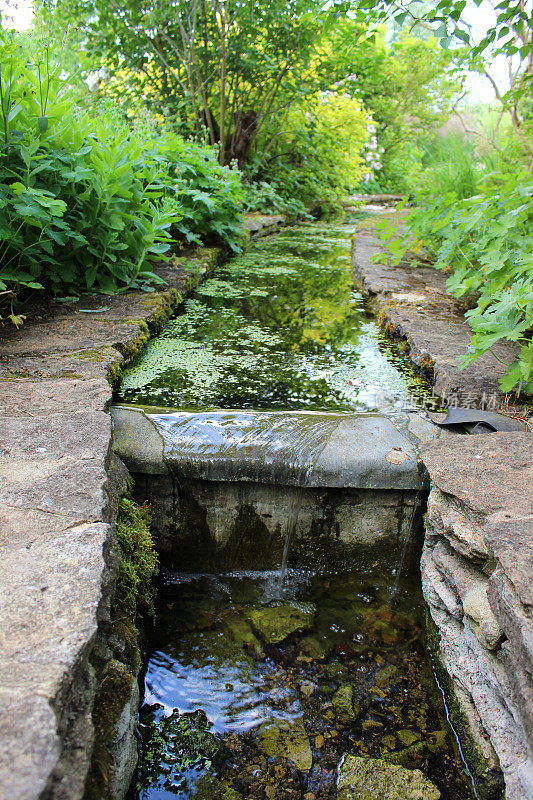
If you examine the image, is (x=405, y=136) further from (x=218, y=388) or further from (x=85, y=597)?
(x=85, y=597)

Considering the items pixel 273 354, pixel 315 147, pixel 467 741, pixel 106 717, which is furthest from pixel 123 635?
pixel 315 147

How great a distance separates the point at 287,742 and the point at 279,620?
1.49 feet

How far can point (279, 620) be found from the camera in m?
1.94

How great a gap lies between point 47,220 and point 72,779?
2498 mm

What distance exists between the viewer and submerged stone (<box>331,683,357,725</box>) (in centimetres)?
161

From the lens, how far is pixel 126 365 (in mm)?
2893

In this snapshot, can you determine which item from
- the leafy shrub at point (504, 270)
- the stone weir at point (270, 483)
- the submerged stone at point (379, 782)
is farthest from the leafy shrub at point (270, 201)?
the submerged stone at point (379, 782)

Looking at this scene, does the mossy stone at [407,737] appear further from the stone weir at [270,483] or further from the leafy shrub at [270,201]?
the leafy shrub at [270,201]

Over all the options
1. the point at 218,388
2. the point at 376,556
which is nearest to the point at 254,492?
the point at 376,556

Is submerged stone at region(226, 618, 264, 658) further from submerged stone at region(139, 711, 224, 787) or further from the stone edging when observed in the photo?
the stone edging

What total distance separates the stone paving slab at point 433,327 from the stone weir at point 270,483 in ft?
1.43

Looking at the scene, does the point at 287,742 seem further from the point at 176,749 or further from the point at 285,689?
the point at 176,749

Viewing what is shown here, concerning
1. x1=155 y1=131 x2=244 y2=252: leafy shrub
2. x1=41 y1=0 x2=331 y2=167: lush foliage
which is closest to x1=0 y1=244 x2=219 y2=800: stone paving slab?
x1=155 y1=131 x2=244 y2=252: leafy shrub

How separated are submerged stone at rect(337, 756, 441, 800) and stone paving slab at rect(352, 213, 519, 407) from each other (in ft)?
4.87
